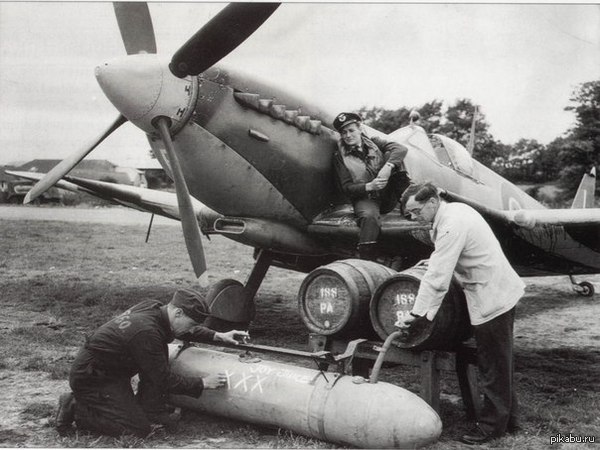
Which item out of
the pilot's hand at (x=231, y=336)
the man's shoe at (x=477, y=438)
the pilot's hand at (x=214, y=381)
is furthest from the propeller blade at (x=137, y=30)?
the man's shoe at (x=477, y=438)

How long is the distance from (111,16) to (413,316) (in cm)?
446

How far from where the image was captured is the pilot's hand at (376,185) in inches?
224

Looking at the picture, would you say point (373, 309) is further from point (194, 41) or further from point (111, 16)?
point (111, 16)

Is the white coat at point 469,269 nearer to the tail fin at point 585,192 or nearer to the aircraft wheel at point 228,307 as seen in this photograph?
the aircraft wheel at point 228,307

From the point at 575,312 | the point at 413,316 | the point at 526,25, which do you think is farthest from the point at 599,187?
the point at 413,316

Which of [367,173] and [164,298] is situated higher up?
[367,173]

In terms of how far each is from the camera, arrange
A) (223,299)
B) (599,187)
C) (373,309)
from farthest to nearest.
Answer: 1. (599,187)
2. (223,299)
3. (373,309)

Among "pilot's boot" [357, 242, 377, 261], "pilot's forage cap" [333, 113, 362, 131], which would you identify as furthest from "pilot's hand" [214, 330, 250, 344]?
"pilot's forage cap" [333, 113, 362, 131]

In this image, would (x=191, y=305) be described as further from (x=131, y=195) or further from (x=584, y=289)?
(x=584, y=289)

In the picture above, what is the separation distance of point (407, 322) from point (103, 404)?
215cm

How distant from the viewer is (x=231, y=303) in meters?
6.59

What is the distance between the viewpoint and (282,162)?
5859mm

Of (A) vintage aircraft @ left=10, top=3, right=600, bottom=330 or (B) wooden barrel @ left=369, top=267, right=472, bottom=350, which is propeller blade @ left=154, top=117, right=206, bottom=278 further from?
(B) wooden barrel @ left=369, top=267, right=472, bottom=350

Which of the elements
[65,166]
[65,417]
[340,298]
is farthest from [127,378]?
[65,166]
